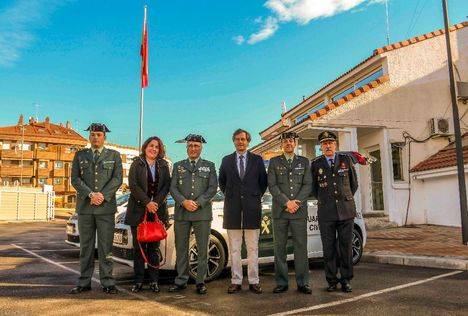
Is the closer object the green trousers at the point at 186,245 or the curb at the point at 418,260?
the green trousers at the point at 186,245

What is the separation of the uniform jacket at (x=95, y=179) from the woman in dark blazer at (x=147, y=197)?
228 millimetres

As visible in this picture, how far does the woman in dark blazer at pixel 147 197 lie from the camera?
5438 millimetres

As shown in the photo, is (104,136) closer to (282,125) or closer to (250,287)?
(250,287)

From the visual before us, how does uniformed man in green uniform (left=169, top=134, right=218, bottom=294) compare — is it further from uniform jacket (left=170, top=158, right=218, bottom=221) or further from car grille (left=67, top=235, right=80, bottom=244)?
car grille (left=67, top=235, right=80, bottom=244)

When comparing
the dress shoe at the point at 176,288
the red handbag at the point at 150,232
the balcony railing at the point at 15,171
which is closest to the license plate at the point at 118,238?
the red handbag at the point at 150,232

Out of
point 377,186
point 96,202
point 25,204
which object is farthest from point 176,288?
point 25,204

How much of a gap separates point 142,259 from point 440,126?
12842 millimetres

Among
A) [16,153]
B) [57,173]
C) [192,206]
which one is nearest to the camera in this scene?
[192,206]

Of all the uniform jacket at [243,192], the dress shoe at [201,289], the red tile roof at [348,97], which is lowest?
→ the dress shoe at [201,289]

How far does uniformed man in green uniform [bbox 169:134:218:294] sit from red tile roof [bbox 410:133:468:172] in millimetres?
10469

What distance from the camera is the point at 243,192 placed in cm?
548

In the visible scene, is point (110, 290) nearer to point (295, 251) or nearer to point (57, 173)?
point (295, 251)

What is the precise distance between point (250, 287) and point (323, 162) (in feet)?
6.29

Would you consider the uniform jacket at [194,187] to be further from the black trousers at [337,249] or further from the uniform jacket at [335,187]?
the black trousers at [337,249]
